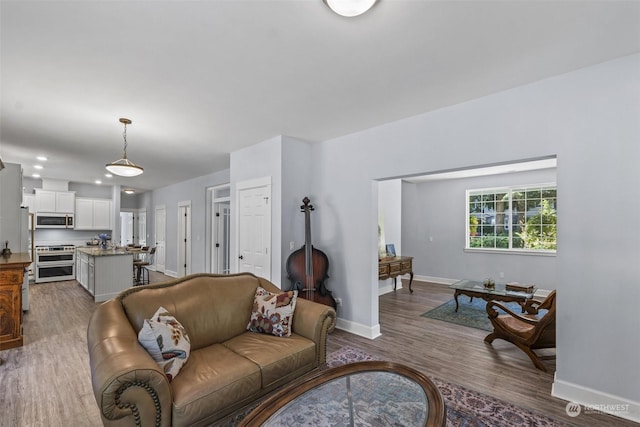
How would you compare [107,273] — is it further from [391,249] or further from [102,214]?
[391,249]

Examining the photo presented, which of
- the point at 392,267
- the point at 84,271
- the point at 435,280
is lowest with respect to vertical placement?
the point at 435,280

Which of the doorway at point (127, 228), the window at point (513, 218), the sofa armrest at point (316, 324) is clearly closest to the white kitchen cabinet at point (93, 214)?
the doorway at point (127, 228)

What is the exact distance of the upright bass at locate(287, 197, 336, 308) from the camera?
12.4ft

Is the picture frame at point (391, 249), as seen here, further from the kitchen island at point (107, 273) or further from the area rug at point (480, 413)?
the kitchen island at point (107, 273)

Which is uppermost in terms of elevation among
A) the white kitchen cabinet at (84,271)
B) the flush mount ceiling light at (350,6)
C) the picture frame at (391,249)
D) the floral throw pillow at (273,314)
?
the flush mount ceiling light at (350,6)

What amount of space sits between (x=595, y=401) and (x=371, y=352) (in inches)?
72.8

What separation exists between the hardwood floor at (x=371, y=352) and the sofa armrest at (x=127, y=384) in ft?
2.99

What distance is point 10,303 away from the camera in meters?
3.32

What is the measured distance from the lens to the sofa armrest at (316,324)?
248 cm

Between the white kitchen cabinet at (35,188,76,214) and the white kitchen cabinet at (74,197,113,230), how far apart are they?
0.19m

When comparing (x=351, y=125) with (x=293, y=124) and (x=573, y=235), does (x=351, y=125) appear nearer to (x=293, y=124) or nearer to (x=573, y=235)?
(x=293, y=124)

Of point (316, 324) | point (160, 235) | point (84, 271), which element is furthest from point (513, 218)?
point (160, 235)

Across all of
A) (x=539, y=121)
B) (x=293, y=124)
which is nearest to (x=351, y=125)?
(x=293, y=124)

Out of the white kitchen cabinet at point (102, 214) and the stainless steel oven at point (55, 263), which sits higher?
the white kitchen cabinet at point (102, 214)
